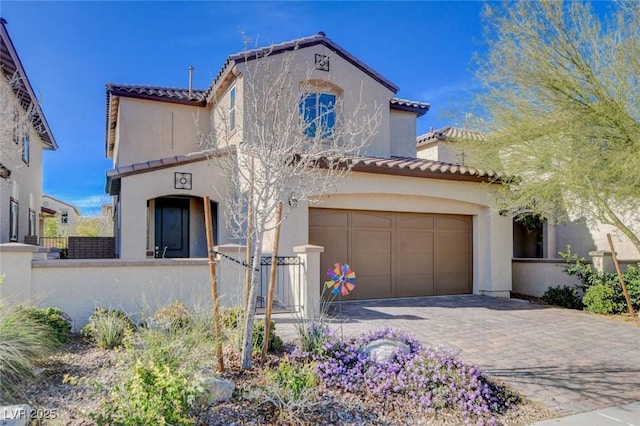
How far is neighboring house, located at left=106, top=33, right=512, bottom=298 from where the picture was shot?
1242 cm

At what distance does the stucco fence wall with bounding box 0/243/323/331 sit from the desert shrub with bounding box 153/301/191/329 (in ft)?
2.03

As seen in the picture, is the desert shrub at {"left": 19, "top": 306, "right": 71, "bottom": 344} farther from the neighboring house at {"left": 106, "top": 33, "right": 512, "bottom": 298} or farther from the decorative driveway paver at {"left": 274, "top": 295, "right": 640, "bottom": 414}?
the neighboring house at {"left": 106, "top": 33, "right": 512, "bottom": 298}

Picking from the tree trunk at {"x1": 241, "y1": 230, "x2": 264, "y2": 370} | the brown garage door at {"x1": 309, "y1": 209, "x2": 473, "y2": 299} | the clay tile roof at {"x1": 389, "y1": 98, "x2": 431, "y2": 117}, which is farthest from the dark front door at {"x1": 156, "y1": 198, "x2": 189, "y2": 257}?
the tree trunk at {"x1": 241, "y1": 230, "x2": 264, "y2": 370}

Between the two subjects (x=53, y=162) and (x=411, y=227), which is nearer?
(x=411, y=227)

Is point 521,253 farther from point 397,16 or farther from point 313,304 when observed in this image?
point 313,304

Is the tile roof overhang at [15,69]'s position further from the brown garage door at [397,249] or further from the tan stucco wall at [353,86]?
the brown garage door at [397,249]

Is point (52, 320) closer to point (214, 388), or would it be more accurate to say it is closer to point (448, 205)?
point (214, 388)

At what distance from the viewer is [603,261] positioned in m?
13.1

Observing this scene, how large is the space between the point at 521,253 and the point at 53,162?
77.2ft

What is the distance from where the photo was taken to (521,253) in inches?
811

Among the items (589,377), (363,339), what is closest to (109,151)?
(363,339)

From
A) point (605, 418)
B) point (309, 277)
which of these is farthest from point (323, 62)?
point (605, 418)

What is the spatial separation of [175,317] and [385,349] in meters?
3.26

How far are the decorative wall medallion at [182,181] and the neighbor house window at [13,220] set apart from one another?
5929 mm
